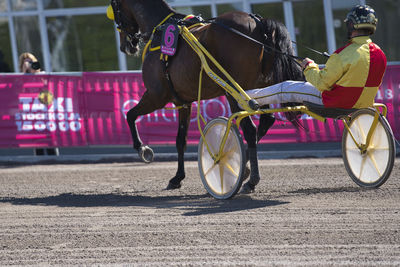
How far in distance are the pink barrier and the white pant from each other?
14.4ft

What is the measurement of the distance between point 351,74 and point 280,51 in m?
1.09

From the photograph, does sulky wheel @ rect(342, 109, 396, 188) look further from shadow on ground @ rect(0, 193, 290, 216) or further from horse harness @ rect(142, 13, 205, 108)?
horse harness @ rect(142, 13, 205, 108)

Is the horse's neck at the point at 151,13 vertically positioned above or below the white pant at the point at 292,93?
above

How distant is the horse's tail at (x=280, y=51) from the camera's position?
23.0ft

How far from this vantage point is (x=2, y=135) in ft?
37.3

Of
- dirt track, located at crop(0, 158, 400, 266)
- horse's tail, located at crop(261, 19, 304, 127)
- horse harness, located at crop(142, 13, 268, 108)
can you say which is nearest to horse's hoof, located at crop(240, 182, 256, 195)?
dirt track, located at crop(0, 158, 400, 266)

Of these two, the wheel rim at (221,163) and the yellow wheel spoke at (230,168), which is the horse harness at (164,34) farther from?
the yellow wheel spoke at (230,168)

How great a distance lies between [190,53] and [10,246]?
273 cm

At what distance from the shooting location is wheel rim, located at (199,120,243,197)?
6637 millimetres

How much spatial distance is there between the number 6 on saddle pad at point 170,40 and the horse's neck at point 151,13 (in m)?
0.80

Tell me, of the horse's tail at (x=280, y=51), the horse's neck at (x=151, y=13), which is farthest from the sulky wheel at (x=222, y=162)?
the horse's neck at (x=151, y=13)

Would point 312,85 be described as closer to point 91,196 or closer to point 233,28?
point 233,28

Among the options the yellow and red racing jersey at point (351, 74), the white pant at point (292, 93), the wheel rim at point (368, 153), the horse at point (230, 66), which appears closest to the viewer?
the yellow and red racing jersey at point (351, 74)

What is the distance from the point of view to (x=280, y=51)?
698 centimetres
